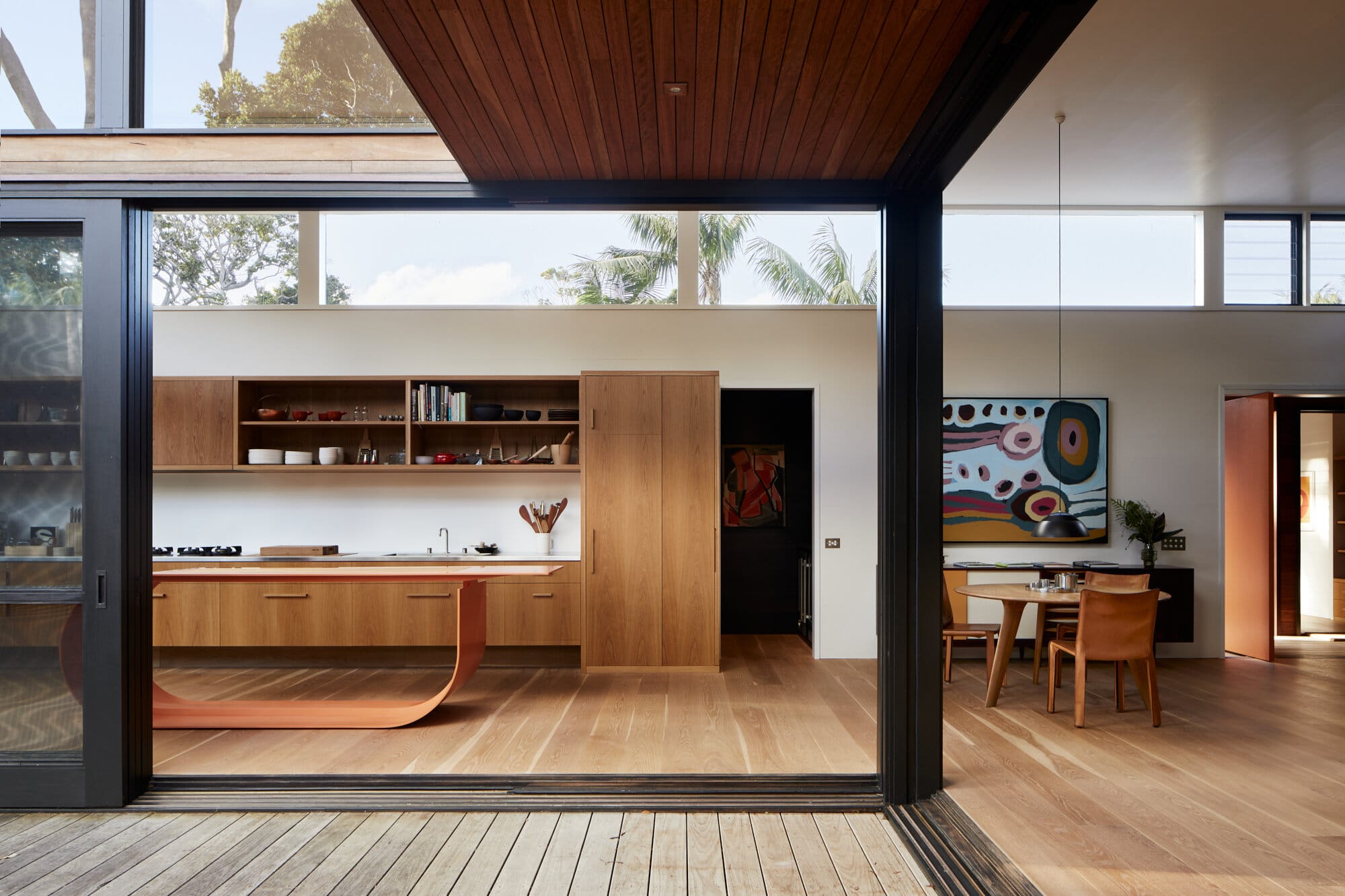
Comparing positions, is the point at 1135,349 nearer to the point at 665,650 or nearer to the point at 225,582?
the point at 665,650

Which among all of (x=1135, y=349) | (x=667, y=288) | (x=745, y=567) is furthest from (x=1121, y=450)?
(x=667, y=288)

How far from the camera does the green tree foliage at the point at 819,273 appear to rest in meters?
6.87

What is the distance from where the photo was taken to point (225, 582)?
20.4ft

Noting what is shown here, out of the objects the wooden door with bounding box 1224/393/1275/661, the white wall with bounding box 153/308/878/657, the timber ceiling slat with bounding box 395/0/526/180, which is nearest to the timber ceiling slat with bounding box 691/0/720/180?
the timber ceiling slat with bounding box 395/0/526/180

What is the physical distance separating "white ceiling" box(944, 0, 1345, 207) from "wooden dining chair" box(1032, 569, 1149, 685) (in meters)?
2.83

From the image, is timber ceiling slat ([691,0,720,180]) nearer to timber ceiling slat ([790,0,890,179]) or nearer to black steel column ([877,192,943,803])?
timber ceiling slat ([790,0,890,179])

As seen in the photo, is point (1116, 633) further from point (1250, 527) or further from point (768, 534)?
point (768, 534)

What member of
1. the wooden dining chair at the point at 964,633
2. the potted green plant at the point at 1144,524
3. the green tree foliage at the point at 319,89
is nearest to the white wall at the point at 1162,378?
the potted green plant at the point at 1144,524

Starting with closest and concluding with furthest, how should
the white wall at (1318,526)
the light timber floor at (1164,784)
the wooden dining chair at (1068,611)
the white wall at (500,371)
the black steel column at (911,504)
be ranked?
the light timber floor at (1164,784) < the black steel column at (911,504) < the wooden dining chair at (1068,611) < the white wall at (500,371) < the white wall at (1318,526)

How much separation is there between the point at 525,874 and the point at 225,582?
14.1 feet

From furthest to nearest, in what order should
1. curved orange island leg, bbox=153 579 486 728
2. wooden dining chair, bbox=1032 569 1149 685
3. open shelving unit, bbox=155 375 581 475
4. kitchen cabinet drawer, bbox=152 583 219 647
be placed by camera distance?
open shelving unit, bbox=155 375 581 475 < kitchen cabinet drawer, bbox=152 583 219 647 < wooden dining chair, bbox=1032 569 1149 685 < curved orange island leg, bbox=153 579 486 728

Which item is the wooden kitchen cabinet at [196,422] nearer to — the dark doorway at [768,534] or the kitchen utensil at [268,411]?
the kitchen utensil at [268,411]

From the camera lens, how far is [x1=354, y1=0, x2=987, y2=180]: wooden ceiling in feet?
7.97

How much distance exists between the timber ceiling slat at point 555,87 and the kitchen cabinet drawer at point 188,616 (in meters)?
4.54
